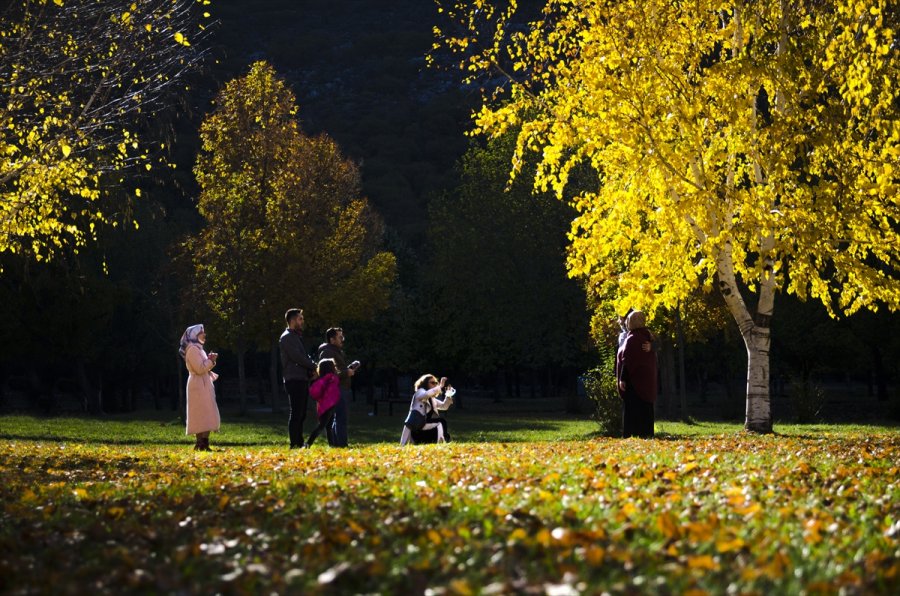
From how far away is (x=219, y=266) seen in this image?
37438 mm

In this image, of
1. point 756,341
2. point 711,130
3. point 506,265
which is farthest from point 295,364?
point 506,265

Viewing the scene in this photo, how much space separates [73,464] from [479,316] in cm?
3572

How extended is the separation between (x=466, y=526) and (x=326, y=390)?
10.4 m

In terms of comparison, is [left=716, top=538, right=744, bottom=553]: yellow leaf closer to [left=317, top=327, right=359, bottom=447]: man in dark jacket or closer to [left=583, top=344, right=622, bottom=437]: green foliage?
[left=317, top=327, right=359, bottom=447]: man in dark jacket

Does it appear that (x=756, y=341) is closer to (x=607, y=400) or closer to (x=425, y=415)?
(x=425, y=415)

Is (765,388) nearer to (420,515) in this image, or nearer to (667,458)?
(667,458)

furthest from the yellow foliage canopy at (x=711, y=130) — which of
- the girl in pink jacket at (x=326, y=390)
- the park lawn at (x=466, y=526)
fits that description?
the park lawn at (x=466, y=526)

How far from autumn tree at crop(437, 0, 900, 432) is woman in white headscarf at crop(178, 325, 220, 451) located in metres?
5.71

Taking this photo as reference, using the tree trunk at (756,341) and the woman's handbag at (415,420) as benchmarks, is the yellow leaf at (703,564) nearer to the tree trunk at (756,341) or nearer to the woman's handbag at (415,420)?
the woman's handbag at (415,420)

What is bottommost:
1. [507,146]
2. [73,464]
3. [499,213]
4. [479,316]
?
[73,464]

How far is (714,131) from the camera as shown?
59.7 ft

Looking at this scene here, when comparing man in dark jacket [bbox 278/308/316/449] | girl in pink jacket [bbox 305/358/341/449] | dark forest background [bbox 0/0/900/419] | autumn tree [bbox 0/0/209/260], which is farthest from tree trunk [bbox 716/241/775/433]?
autumn tree [bbox 0/0/209/260]

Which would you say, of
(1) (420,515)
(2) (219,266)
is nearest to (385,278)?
(2) (219,266)

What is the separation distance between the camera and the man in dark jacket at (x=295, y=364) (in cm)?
1631
